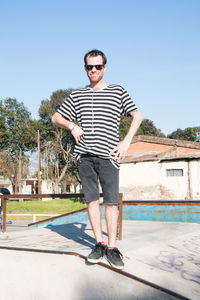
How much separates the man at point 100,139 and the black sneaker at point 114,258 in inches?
1.1

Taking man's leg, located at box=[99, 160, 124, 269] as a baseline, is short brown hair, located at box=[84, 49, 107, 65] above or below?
above

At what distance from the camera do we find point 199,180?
18.9 m

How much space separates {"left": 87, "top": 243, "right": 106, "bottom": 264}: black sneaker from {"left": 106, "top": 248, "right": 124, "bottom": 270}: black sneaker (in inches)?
2.3

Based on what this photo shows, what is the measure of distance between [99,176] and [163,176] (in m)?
17.4

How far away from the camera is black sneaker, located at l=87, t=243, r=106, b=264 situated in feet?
9.27

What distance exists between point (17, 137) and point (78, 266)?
1790 inches

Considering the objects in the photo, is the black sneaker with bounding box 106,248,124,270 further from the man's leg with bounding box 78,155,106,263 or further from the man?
the man's leg with bounding box 78,155,106,263

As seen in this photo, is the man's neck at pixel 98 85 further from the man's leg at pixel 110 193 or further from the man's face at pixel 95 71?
the man's leg at pixel 110 193

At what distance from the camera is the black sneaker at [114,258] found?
2723 millimetres

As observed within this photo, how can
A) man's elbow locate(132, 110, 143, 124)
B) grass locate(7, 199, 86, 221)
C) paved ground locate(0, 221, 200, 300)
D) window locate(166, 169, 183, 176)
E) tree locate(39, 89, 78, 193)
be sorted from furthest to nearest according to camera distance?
tree locate(39, 89, 78, 193) → grass locate(7, 199, 86, 221) → window locate(166, 169, 183, 176) → man's elbow locate(132, 110, 143, 124) → paved ground locate(0, 221, 200, 300)

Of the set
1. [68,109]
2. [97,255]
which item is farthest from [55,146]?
[97,255]

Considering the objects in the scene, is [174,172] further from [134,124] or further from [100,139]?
[100,139]

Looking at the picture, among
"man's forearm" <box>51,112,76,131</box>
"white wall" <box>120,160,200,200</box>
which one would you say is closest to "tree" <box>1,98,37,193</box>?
"white wall" <box>120,160,200,200</box>

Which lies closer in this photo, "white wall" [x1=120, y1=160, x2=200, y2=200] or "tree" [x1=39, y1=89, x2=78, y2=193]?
"white wall" [x1=120, y1=160, x2=200, y2=200]
